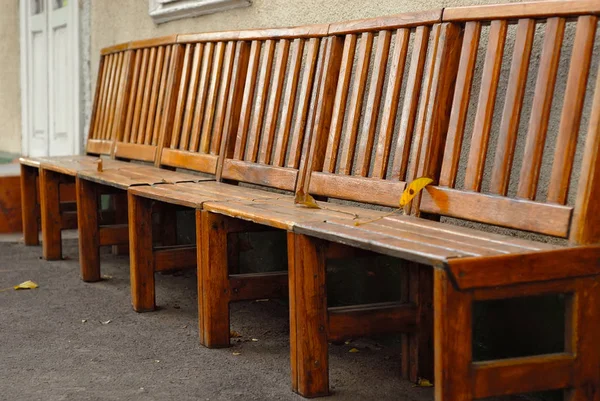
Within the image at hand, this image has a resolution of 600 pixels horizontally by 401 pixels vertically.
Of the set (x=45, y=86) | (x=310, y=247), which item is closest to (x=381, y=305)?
(x=310, y=247)

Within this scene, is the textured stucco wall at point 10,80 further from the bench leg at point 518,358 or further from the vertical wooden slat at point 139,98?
the bench leg at point 518,358

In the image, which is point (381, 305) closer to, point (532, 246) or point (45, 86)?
point (532, 246)

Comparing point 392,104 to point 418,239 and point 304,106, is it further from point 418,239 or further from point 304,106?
point 418,239

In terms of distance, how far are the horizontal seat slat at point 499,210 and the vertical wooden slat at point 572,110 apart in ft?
0.17

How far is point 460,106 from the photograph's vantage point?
105 inches

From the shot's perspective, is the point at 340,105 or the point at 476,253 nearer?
Answer: the point at 476,253

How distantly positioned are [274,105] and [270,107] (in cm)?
3

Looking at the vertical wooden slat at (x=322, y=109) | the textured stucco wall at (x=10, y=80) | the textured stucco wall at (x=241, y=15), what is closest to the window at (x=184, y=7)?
the textured stucco wall at (x=241, y=15)

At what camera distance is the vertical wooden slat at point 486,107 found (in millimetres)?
2562

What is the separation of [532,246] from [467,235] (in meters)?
0.22

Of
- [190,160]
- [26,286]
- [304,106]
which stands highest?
[304,106]

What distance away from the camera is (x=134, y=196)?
3508 mm

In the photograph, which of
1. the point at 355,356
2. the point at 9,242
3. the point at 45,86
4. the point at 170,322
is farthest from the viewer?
the point at 45,86

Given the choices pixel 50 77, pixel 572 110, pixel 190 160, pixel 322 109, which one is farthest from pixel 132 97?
pixel 572 110
